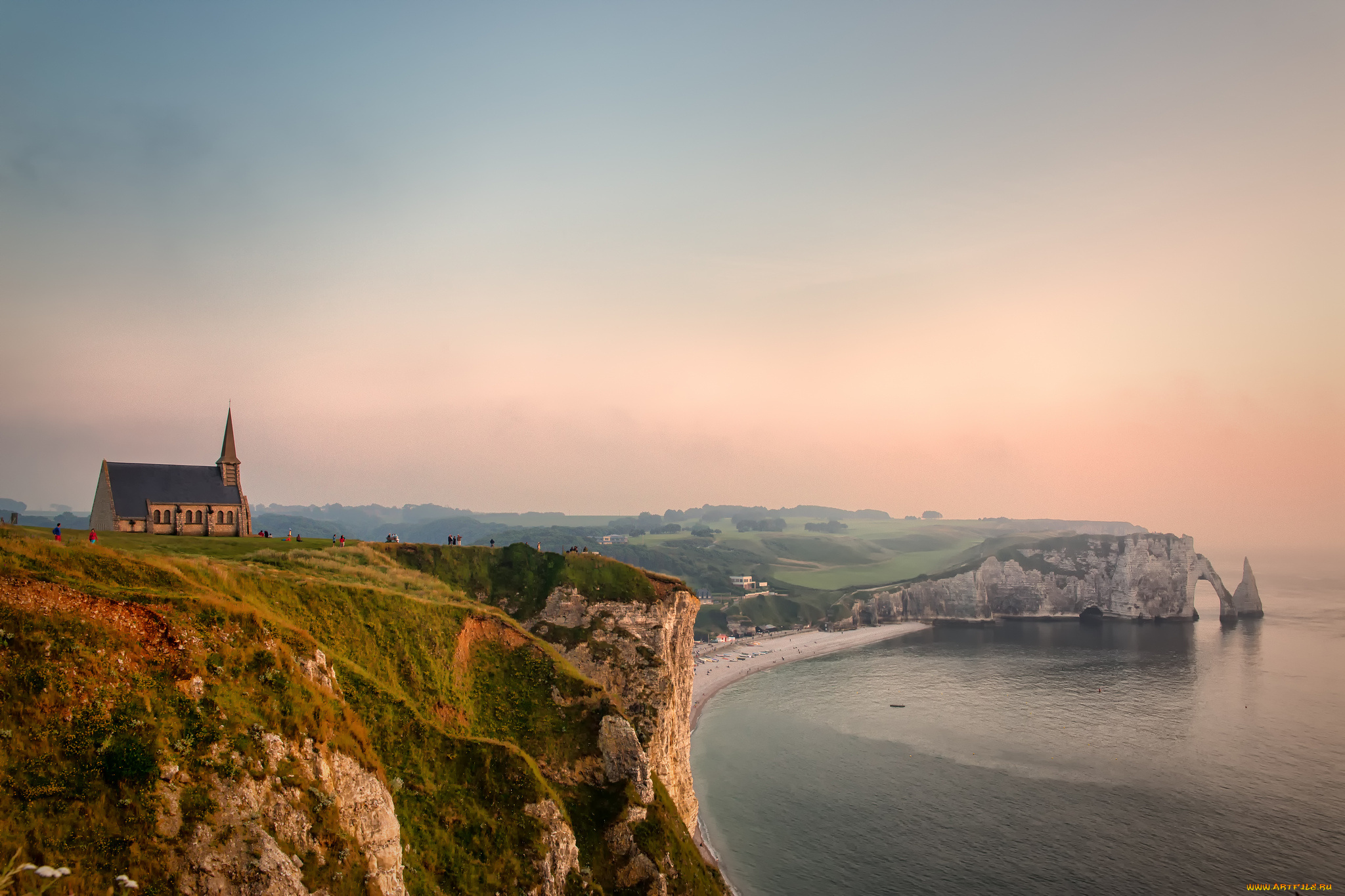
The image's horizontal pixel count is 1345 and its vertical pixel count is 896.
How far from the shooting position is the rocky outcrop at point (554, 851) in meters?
31.0

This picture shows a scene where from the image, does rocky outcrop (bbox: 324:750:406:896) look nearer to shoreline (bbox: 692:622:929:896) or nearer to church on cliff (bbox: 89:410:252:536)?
church on cliff (bbox: 89:410:252:536)

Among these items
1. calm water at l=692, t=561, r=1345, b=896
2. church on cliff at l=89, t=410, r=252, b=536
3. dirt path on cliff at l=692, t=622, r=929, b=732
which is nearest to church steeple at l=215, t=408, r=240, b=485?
church on cliff at l=89, t=410, r=252, b=536

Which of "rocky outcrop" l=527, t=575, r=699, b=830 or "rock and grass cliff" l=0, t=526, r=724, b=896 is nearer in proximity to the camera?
"rock and grass cliff" l=0, t=526, r=724, b=896

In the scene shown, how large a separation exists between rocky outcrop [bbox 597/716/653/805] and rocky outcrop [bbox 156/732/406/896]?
17.6 meters

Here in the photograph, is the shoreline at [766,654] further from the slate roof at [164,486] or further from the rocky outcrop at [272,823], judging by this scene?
the rocky outcrop at [272,823]

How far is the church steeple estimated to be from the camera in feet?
208

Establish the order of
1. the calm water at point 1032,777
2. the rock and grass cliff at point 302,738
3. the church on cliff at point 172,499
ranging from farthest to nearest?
1. the calm water at point 1032,777
2. the church on cliff at point 172,499
3. the rock and grass cliff at point 302,738

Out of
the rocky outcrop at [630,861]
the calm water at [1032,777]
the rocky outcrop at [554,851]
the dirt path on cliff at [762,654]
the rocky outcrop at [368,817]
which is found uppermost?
the rocky outcrop at [368,817]

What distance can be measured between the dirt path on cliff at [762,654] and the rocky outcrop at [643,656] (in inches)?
2350

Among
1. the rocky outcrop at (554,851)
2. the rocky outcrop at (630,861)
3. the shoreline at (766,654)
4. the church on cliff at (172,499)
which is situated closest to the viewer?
the rocky outcrop at (554,851)

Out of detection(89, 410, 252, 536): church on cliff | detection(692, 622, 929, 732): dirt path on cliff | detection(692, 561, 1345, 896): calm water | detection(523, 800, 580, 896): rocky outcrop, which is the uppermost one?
detection(89, 410, 252, 536): church on cliff

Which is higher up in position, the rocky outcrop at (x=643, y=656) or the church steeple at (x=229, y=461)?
the church steeple at (x=229, y=461)

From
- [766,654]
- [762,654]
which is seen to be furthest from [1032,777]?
[762,654]

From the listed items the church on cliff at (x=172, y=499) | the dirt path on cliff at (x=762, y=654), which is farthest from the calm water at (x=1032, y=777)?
the church on cliff at (x=172, y=499)
